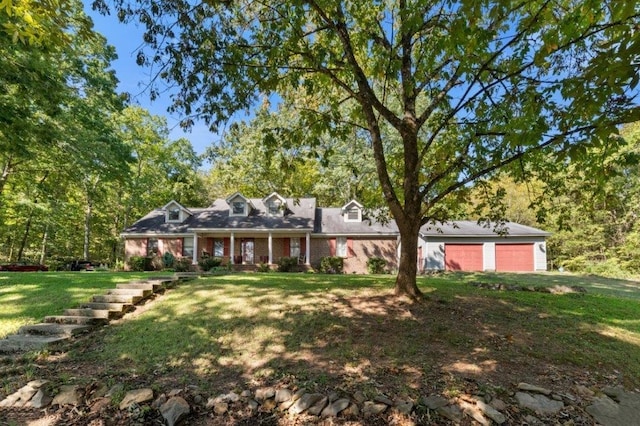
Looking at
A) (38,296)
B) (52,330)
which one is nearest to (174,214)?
(38,296)

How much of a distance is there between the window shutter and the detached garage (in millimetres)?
8411

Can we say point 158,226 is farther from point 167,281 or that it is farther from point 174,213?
point 167,281

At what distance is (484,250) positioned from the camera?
22.3 m

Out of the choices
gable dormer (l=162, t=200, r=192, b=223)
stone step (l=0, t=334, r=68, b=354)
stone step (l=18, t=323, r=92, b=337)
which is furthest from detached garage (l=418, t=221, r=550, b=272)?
stone step (l=0, t=334, r=68, b=354)

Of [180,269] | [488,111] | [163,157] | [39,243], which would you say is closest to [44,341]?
[488,111]

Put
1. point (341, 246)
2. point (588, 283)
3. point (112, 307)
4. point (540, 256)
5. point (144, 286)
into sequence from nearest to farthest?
point (112, 307) → point (144, 286) → point (588, 283) → point (540, 256) → point (341, 246)

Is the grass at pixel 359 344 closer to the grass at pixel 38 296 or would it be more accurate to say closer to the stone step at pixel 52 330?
the grass at pixel 38 296

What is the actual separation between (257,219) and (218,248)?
3.28m

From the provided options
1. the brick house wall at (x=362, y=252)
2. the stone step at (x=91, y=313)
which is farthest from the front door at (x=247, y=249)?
the stone step at (x=91, y=313)

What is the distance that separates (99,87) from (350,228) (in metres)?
14.9

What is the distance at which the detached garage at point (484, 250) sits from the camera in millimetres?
21719

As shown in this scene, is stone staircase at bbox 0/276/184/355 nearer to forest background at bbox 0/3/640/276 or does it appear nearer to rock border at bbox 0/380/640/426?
rock border at bbox 0/380/640/426

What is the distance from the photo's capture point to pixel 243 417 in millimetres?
4285

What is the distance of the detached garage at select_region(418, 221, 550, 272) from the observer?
21.7 m
